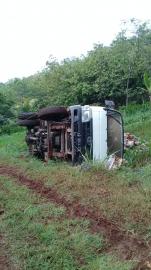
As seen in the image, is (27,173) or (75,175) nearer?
(75,175)

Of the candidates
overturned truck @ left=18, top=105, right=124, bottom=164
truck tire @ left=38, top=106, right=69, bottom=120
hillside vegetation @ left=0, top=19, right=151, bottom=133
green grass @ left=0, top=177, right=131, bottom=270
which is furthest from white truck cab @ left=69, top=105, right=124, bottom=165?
hillside vegetation @ left=0, top=19, right=151, bottom=133

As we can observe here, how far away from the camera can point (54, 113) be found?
433 inches

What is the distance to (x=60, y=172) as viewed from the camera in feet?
29.2

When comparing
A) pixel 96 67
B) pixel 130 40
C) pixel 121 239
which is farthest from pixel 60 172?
pixel 130 40

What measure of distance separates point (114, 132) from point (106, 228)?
16.4 ft

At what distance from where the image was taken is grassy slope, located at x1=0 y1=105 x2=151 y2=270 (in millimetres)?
4621

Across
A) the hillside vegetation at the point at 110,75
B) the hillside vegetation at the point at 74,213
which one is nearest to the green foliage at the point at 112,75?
the hillside vegetation at the point at 110,75

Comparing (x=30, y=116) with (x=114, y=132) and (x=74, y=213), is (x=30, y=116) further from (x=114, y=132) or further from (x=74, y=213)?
(x=74, y=213)

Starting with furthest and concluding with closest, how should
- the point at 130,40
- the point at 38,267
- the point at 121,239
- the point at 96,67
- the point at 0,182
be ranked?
the point at 130,40, the point at 96,67, the point at 0,182, the point at 121,239, the point at 38,267

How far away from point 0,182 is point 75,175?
158cm

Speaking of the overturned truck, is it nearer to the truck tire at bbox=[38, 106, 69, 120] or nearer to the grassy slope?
the truck tire at bbox=[38, 106, 69, 120]

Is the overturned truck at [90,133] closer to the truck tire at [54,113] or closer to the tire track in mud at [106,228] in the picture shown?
the truck tire at [54,113]

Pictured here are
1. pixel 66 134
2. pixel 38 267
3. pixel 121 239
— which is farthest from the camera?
pixel 66 134

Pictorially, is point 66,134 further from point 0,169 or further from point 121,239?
point 121,239
